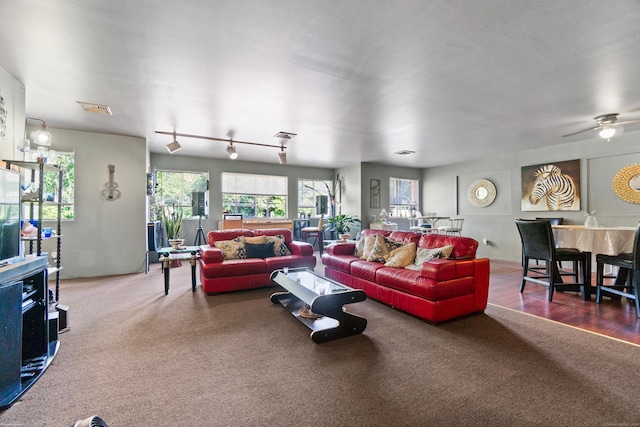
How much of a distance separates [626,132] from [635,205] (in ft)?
3.97

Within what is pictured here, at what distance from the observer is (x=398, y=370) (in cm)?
196

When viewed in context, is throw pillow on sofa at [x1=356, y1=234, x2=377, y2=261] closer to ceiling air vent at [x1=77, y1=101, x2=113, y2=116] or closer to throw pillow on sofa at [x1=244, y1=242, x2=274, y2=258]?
throw pillow on sofa at [x1=244, y1=242, x2=274, y2=258]

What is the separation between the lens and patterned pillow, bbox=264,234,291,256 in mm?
4355

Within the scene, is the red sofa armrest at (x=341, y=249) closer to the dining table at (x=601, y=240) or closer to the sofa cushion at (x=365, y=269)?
the sofa cushion at (x=365, y=269)

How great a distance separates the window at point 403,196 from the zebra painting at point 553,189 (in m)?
3.17

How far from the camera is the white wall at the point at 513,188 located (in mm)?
4887

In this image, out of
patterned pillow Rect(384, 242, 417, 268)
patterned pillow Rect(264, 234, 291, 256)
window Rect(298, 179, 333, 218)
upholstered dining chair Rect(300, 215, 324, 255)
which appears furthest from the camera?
window Rect(298, 179, 333, 218)

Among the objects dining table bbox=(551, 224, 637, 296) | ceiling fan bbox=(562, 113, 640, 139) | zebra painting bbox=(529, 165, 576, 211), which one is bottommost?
dining table bbox=(551, 224, 637, 296)

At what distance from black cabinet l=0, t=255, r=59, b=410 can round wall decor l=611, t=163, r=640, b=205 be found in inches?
297

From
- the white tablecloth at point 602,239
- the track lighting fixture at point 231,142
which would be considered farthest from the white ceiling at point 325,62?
the white tablecloth at point 602,239

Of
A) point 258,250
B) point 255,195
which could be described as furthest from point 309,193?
point 258,250

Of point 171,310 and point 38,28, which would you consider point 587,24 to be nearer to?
point 38,28

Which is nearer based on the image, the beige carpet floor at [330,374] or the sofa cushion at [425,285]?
the beige carpet floor at [330,374]

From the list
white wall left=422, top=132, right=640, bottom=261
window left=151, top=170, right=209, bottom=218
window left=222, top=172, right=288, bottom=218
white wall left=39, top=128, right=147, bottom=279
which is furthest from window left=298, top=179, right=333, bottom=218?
white wall left=39, top=128, right=147, bottom=279
